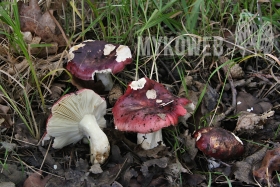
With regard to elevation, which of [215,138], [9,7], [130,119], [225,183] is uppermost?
[9,7]

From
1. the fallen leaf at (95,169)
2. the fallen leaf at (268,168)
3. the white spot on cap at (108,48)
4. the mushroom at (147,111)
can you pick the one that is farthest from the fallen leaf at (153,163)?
the white spot on cap at (108,48)

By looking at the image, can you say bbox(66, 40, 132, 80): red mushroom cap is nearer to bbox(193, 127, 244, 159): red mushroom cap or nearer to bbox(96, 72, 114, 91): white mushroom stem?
bbox(96, 72, 114, 91): white mushroom stem

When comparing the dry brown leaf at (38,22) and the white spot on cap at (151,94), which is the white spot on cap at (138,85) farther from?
the dry brown leaf at (38,22)

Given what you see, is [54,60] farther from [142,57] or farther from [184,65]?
[184,65]

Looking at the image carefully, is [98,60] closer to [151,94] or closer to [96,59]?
[96,59]

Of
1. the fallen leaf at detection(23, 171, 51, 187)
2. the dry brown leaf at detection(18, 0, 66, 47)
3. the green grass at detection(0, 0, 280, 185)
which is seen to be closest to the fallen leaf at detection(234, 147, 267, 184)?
the green grass at detection(0, 0, 280, 185)

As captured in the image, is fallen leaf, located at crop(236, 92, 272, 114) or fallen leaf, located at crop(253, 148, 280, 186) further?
fallen leaf, located at crop(236, 92, 272, 114)

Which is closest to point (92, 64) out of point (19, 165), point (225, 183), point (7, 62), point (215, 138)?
point (7, 62)
